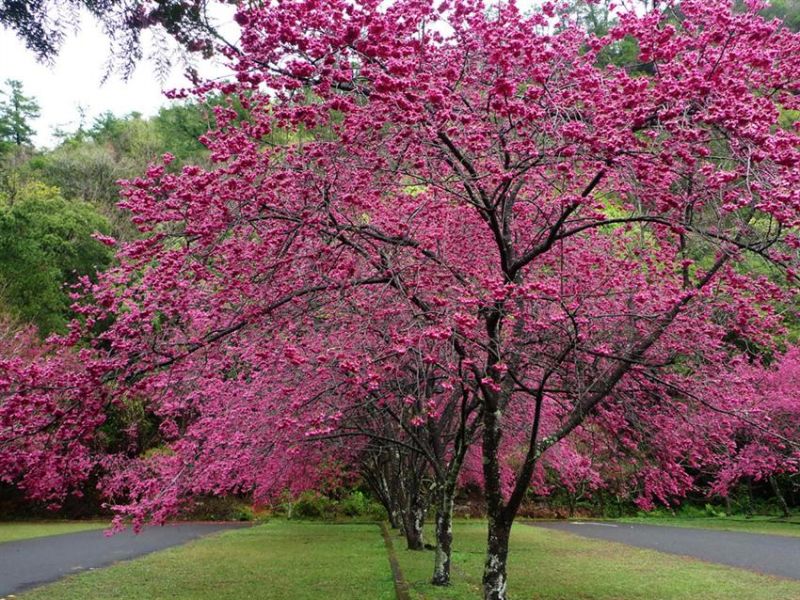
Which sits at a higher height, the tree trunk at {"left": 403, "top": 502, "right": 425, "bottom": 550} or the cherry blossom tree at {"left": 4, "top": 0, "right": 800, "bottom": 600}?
the cherry blossom tree at {"left": 4, "top": 0, "right": 800, "bottom": 600}

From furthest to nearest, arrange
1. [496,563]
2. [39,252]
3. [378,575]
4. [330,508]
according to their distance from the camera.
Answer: [330,508] → [39,252] → [378,575] → [496,563]

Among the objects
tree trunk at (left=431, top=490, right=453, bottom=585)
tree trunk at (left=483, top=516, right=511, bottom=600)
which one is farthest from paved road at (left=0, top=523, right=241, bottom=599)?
tree trunk at (left=483, top=516, right=511, bottom=600)

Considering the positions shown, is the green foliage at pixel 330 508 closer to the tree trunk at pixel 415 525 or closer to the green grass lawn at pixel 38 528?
the green grass lawn at pixel 38 528

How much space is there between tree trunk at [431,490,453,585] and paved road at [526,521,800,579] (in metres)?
6.38

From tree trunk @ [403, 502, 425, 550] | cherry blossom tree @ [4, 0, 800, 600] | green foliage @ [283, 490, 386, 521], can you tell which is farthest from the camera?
green foliage @ [283, 490, 386, 521]

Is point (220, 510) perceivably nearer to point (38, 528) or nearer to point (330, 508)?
point (330, 508)

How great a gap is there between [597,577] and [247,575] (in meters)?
6.39

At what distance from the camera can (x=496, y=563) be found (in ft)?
22.5

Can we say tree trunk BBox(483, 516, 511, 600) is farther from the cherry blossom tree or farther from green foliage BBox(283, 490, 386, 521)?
green foliage BBox(283, 490, 386, 521)

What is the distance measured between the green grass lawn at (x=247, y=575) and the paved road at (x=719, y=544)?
742 centimetres

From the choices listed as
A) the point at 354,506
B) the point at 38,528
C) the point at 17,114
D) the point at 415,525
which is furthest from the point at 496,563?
the point at 17,114

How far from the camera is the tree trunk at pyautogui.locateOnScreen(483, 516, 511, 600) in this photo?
22.3 feet

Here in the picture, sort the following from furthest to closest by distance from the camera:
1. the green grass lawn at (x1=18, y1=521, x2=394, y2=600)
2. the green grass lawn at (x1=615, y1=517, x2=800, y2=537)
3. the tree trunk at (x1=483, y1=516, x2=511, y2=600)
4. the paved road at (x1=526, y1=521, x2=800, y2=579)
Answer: the green grass lawn at (x1=615, y1=517, x2=800, y2=537) < the paved road at (x1=526, y1=521, x2=800, y2=579) < the green grass lawn at (x1=18, y1=521, x2=394, y2=600) < the tree trunk at (x1=483, y1=516, x2=511, y2=600)

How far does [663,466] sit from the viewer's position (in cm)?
869
